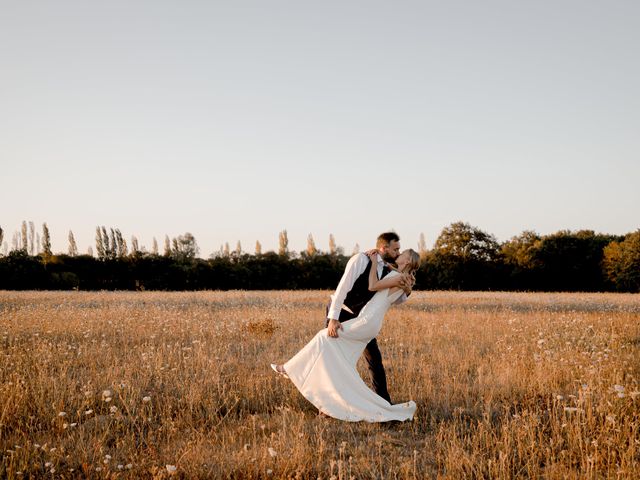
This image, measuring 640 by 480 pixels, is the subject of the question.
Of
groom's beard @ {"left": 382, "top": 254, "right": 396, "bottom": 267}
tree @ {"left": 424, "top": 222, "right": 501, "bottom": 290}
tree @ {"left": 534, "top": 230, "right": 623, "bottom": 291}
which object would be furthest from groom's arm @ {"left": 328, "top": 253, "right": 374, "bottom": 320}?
tree @ {"left": 534, "top": 230, "right": 623, "bottom": 291}

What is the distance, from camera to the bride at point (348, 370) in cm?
566

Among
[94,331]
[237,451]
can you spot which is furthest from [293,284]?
[237,451]

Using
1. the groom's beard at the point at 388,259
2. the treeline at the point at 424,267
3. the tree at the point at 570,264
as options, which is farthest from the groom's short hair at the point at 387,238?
the tree at the point at 570,264

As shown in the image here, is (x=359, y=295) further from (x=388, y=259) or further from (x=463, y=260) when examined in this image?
(x=463, y=260)

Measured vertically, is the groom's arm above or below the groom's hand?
above

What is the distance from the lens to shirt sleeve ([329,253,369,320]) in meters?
5.78

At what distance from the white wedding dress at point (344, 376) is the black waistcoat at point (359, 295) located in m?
0.16

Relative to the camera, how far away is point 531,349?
9.33 m

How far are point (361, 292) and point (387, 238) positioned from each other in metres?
0.79

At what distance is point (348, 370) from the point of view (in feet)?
18.6

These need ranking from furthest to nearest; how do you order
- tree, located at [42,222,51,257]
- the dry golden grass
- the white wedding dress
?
tree, located at [42,222,51,257] < the white wedding dress < the dry golden grass

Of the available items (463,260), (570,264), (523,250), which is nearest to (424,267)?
(463,260)

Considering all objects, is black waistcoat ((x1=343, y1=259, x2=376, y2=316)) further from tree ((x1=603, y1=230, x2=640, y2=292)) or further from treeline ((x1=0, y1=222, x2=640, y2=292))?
tree ((x1=603, y1=230, x2=640, y2=292))

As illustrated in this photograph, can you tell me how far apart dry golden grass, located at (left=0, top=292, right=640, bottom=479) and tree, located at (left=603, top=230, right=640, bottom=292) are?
41.5 metres
